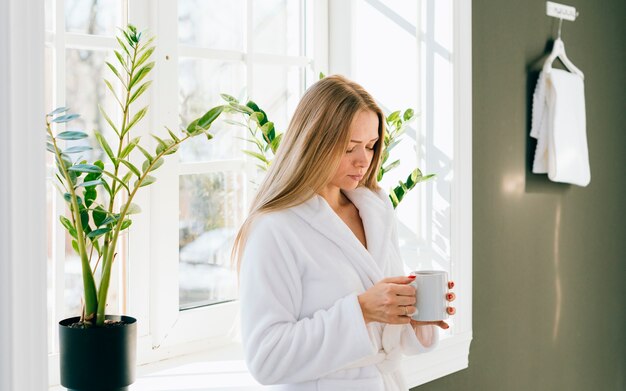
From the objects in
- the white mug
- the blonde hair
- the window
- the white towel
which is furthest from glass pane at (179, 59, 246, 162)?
the white towel

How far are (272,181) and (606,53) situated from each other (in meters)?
2.45

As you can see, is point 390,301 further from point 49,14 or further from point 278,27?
point 278,27

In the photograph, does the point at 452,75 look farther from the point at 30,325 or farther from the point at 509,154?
the point at 30,325

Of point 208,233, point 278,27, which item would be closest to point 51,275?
point 208,233

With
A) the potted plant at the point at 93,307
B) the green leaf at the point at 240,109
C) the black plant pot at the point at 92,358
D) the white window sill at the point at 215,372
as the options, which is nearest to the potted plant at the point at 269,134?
the green leaf at the point at 240,109

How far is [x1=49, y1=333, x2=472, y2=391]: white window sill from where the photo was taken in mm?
1904

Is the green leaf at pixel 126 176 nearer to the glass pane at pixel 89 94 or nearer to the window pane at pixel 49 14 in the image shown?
the glass pane at pixel 89 94

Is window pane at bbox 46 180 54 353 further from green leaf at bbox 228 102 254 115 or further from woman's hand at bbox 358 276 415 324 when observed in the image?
woman's hand at bbox 358 276 415 324

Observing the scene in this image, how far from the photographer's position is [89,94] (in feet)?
6.44

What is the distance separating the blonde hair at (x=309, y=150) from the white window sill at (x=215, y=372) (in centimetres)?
39

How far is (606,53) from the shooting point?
11.7 ft

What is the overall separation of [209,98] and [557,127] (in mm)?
1518

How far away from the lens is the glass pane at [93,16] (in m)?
1.92

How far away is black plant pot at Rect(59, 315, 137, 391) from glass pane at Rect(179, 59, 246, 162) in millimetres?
723
